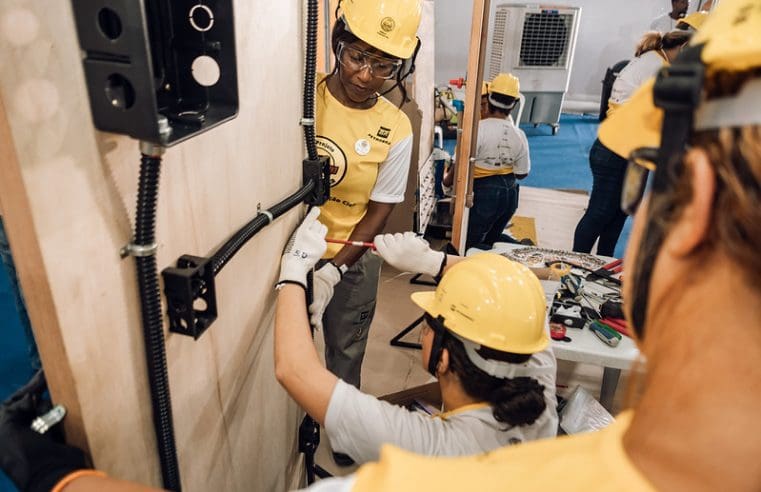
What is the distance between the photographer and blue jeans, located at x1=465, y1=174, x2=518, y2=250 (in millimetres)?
3312

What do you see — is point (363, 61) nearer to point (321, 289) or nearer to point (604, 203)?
point (321, 289)

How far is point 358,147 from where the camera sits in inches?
66.1

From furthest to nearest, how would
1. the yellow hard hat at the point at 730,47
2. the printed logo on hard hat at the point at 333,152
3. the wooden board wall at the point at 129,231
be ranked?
the printed logo on hard hat at the point at 333,152, the wooden board wall at the point at 129,231, the yellow hard hat at the point at 730,47

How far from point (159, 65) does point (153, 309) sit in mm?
345

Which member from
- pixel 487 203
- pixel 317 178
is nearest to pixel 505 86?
pixel 487 203

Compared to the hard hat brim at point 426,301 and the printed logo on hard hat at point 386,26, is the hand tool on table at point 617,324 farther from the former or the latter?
the printed logo on hard hat at point 386,26

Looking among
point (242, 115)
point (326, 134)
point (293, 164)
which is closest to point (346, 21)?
point (326, 134)

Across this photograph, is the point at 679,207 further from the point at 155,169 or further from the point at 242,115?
the point at 242,115

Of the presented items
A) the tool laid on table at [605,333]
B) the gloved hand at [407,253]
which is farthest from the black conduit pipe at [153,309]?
the tool laid on table at [605,333]

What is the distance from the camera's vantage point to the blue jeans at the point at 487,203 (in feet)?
10.9

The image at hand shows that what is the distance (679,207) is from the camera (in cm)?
44

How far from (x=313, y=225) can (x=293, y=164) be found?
0.18m

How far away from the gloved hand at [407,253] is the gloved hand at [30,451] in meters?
1.00

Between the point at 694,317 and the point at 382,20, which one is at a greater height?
the point at 382,20
